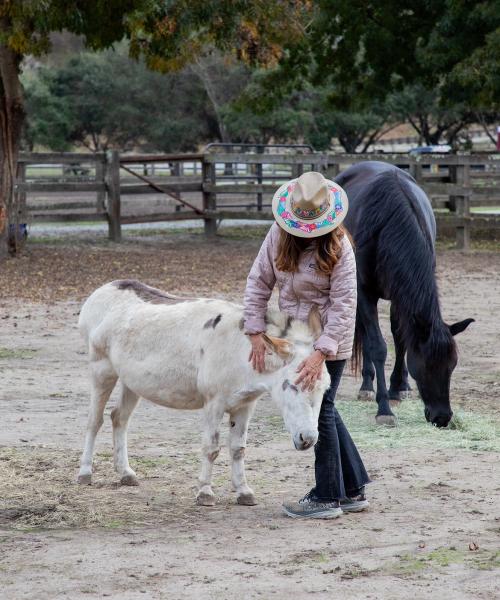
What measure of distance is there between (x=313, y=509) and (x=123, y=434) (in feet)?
4.08

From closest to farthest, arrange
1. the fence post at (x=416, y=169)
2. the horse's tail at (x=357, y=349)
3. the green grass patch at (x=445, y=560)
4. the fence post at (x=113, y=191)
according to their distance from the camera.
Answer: the green grass patch at (x=445, y=560) → the horse's tail at (x=357, y=349) → the fence post at (x=416, y=169) → the fence post at (x=113, y=191)

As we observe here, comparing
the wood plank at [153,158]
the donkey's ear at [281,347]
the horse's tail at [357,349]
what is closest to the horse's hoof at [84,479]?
the donkey's ear at [281,347]

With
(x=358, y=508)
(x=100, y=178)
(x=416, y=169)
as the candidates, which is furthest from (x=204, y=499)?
(x=100, y=178)

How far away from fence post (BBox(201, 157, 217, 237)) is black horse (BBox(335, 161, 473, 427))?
12945mm

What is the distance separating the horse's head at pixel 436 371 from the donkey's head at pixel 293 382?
2.01 m

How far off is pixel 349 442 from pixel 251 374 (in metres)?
0.67

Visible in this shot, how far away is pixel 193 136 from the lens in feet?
171

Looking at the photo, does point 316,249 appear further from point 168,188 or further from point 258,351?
point 168,188

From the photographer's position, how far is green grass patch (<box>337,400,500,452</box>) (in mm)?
6773

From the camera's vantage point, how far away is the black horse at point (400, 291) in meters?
7.05

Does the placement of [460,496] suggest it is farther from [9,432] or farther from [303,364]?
[9,432]

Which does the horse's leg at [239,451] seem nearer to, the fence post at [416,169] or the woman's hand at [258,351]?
the woman's hand at [258,351]

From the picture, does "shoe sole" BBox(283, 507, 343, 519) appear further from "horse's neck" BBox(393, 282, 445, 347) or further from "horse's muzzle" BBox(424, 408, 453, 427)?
"horse's neck" BBox(393, 282, 445, 347)

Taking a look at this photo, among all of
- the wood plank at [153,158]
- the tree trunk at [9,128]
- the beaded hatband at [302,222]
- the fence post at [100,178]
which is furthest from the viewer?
the wood plank at [153,158]
